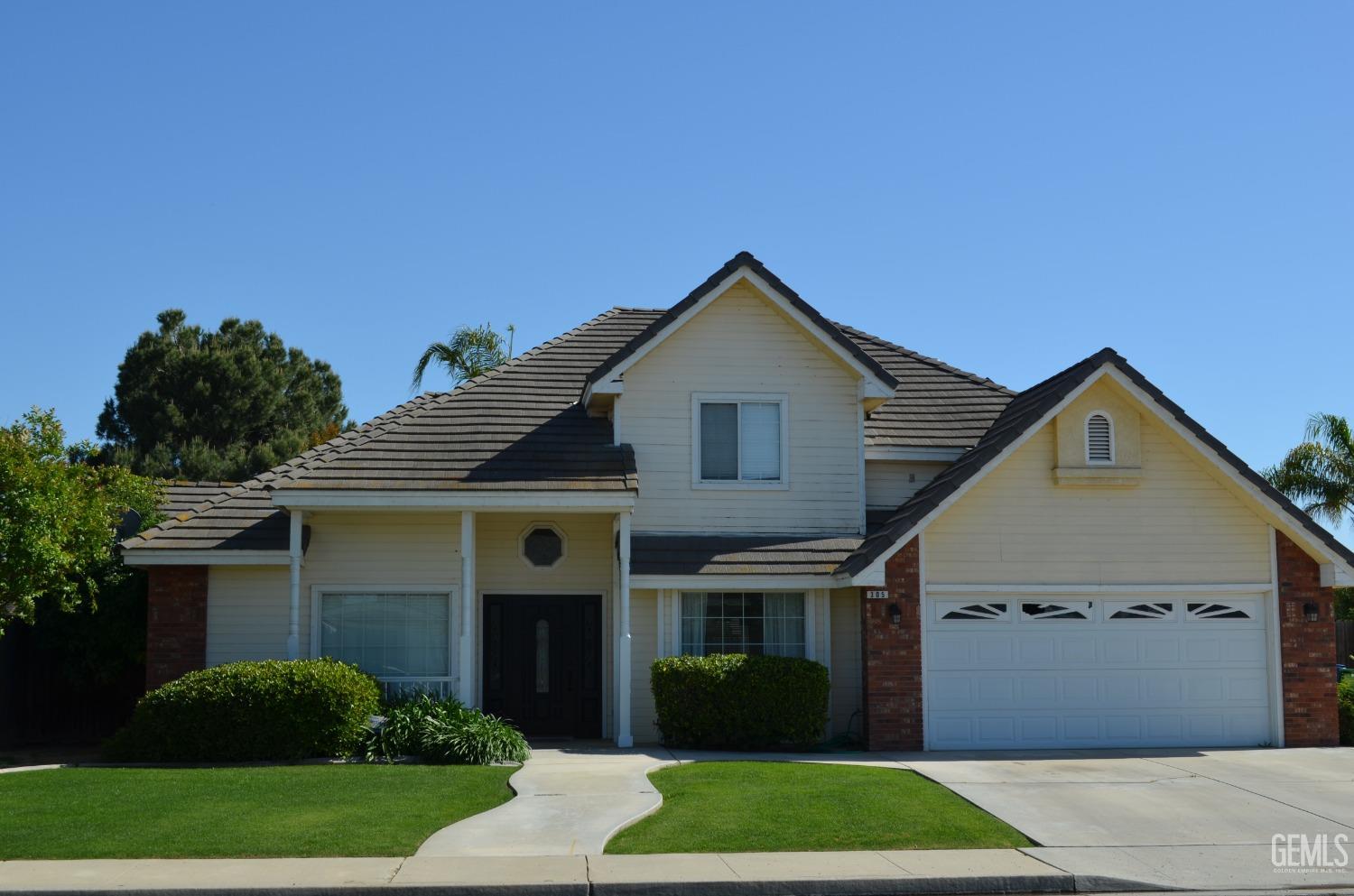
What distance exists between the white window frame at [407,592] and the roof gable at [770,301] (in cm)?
349

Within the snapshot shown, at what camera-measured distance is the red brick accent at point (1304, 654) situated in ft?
56.4

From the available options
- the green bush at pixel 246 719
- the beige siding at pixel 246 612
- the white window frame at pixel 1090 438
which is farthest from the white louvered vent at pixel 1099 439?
the beige siding at pixel 246 612

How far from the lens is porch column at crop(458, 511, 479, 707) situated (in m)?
17.0

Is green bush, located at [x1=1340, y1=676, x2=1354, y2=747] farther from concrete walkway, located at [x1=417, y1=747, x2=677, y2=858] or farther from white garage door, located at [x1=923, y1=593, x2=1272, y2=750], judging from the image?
concrete walkway, located at [x1=417, y1=747, x2=677, y2=858]

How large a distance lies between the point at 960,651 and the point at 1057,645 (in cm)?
132

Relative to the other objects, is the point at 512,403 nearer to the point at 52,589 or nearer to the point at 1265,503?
the point at 52,589

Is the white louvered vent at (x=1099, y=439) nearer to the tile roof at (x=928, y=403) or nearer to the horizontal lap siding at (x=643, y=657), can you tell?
the tile roof at (x=928, y=403)

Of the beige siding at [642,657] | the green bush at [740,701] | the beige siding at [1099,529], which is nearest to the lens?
the green bush at [740,701]

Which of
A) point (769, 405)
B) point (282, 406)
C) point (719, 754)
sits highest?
point (282, 406)

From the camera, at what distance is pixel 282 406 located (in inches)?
1756

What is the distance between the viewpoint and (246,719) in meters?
15.0

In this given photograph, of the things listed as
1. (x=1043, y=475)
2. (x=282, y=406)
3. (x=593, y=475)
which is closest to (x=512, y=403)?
(x=593, y=475)

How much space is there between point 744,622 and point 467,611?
12.4 feet

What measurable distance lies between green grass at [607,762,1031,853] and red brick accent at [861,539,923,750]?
2.88 m
